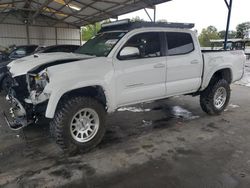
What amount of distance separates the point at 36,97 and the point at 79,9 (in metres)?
15.9

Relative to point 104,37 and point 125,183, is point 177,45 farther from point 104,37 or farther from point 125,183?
point 125,183

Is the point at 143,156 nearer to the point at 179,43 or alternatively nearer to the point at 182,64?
the point at 182,64

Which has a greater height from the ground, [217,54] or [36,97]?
[217,54]

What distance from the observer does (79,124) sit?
159 inches

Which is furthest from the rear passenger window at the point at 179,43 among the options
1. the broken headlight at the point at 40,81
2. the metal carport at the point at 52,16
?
the metal carport at the point at 52,16

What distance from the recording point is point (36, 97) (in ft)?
12.6

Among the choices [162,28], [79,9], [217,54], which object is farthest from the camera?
[79,9]

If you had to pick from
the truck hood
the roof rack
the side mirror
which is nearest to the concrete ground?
the truck hood

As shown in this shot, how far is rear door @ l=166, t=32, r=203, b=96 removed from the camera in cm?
503

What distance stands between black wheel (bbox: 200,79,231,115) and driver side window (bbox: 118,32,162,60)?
1.95 meters

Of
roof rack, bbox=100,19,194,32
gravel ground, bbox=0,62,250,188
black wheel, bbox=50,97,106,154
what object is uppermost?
roof rack, bbox=100,19,194,32

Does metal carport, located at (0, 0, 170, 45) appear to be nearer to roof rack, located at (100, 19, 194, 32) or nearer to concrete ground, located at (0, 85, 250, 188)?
roof rack, located at (100, 19, 194, 32)

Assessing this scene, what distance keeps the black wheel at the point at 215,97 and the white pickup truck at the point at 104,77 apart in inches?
15.5

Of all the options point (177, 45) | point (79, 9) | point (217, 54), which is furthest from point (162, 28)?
point (79, 9)
